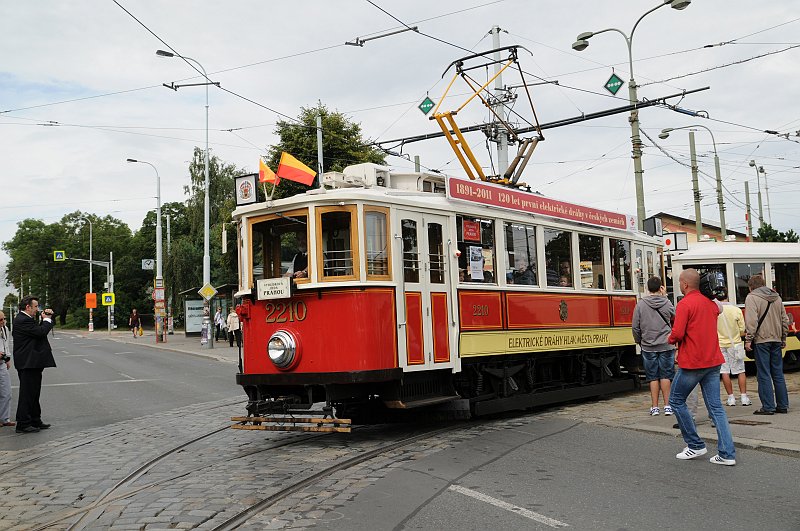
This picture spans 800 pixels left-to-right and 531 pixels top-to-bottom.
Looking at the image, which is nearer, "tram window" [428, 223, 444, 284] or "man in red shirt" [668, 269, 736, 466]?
"man in red shirt" [668, 269, 736, 466]

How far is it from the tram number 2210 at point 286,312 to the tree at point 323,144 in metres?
24.0

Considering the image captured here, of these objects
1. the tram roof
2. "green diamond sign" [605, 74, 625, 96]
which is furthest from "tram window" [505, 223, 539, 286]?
"green diamond sign" [605, 74, 625, 96]

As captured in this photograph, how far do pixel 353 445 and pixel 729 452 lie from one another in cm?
402

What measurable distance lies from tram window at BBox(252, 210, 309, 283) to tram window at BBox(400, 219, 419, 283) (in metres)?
1.29

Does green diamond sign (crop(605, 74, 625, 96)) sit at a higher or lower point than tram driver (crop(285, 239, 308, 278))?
higher

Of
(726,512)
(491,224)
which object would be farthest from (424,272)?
(726,512)

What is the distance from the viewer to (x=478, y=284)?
10422 millimetres

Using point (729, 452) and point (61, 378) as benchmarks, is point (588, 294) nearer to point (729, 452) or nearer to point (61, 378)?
point (729, 452)

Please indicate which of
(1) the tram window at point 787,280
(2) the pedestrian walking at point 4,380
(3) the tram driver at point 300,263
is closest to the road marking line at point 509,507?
(3) the tram driver at point 300,263

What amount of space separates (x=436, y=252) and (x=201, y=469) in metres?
3.89

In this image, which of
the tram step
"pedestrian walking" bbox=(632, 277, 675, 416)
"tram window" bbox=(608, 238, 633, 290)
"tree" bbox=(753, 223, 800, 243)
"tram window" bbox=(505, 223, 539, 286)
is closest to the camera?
the tram step

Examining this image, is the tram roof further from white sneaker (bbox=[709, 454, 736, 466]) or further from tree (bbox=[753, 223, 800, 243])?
tree (bbox=[753, 223, 800, 243])

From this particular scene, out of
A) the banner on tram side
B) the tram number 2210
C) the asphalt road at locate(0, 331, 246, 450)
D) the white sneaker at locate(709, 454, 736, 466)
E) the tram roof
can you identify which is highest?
the banner on tram side

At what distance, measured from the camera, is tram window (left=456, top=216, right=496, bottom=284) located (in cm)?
1028
